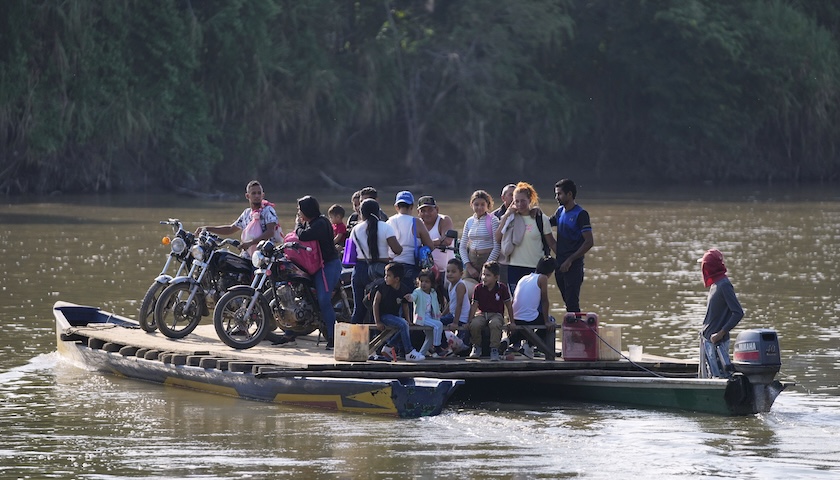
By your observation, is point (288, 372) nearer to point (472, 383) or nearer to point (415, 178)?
point (472, 383)

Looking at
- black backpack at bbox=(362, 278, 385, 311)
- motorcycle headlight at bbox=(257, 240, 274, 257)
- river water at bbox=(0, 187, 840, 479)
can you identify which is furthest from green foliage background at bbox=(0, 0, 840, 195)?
black backpack at bbox=(362, 278, 385, 311)

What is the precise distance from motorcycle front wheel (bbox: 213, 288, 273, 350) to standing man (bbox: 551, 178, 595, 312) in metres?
2.48

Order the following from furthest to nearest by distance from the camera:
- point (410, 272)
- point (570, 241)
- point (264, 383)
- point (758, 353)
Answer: point (570, 241) < point (410, 272) < point (264, 383) < point (758, 353)

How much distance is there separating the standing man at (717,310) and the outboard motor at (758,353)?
8.2 inches

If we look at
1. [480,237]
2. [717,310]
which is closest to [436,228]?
[480,237]

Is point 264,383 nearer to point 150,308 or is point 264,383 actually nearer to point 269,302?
point 269,302

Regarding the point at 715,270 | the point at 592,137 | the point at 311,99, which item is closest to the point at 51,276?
the point at 715,270

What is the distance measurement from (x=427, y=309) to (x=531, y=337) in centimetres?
85

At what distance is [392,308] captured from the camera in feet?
43.1

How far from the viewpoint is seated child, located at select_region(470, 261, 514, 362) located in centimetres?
1306

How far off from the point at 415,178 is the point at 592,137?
30.7 feet

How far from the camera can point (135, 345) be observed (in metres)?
14.2

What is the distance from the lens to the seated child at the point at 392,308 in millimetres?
13039

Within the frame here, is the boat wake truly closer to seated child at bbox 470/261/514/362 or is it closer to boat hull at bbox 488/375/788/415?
seated child at bbox 470/261/514/362
